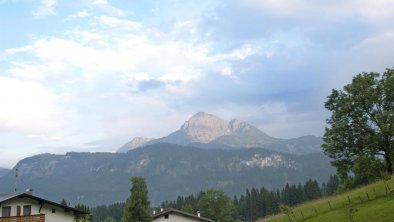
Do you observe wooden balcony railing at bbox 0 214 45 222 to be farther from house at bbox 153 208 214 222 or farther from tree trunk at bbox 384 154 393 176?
tree trunk at bbox 384 154 393 176

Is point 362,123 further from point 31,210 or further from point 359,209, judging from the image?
point 31,210

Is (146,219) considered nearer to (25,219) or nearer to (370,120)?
(25,219)

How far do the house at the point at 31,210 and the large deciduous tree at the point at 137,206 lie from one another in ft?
29.4

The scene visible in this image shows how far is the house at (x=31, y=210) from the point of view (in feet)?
178

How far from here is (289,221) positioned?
204ft

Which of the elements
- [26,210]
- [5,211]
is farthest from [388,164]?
[5,211]

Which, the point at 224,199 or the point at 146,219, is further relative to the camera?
the point at 224,199

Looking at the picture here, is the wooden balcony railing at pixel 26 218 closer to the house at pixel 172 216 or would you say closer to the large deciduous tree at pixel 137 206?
the large deciduous tree at pixel 137 206

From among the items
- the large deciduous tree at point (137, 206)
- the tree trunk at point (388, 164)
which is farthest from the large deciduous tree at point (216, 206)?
the tree trunk at point (388, 164)

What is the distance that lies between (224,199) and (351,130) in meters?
102

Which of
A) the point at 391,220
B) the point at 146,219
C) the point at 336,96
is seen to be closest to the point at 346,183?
the point at 336,96

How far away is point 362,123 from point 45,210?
4492cm

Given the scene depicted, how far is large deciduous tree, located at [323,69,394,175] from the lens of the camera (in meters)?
61.7

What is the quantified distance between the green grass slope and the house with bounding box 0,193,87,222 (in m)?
30.1
